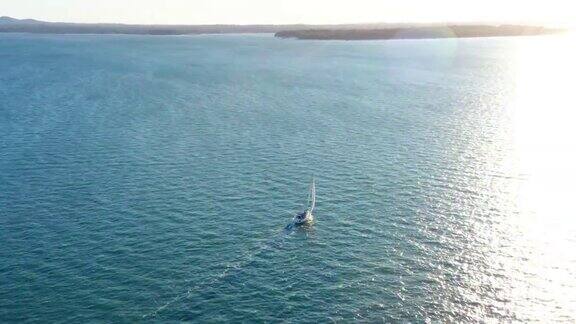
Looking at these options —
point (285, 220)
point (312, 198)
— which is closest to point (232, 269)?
point (285, 220)

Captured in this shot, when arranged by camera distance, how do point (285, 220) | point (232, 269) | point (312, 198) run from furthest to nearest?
point (312, 198), point (285, 220), point (232, 269)

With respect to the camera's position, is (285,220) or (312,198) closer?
(285,220)

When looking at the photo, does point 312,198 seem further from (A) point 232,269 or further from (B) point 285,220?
(A) point 232,269

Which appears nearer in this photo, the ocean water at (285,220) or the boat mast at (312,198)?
the ocean water at (285,220)

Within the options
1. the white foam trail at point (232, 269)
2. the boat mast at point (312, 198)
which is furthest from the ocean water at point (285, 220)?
the boat mast at point (312, 198)

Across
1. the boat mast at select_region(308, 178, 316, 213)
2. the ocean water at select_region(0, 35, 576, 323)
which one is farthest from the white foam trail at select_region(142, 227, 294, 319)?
the boat mast at select_region(308, 178, 316, 213)

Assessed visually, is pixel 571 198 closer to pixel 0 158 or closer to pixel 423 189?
pixel 423 189

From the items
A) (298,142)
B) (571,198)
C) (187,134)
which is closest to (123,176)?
(187,134)

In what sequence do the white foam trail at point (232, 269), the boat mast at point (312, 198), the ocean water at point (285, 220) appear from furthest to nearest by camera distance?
the boat mast at point (312, 198) < the ocean water at point (285, 220) < the white foam trail at point (232, 269)

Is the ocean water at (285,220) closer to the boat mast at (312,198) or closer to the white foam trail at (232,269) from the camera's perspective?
the white foam trail at (232,269)
